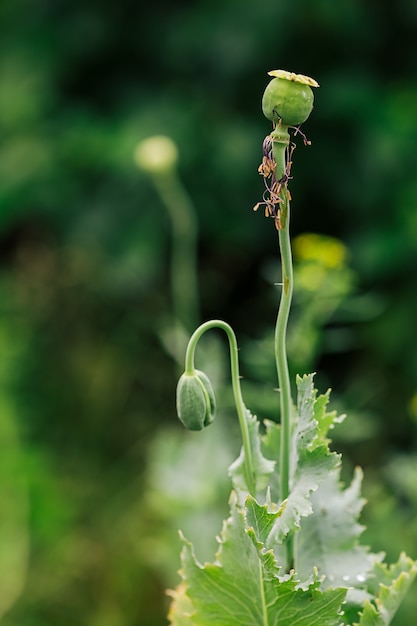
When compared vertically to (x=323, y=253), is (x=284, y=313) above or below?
below

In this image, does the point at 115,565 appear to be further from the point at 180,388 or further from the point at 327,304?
the point at 180,388

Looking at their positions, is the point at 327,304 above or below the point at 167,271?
below

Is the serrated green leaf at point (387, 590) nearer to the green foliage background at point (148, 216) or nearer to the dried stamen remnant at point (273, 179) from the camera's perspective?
the dried stamen remnant at point (273, 179)

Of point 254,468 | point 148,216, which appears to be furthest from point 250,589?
point 148,216

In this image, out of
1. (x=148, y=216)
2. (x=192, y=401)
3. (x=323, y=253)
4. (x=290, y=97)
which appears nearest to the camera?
(x=290, y=97)

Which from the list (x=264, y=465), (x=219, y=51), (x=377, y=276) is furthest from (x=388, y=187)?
(x=264, y=465)

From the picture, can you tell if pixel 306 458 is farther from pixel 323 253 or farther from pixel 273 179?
pixel 323 253

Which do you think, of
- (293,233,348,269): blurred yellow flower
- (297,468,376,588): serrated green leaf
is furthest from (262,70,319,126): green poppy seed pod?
(293,233,348,269): blurred yellow flower

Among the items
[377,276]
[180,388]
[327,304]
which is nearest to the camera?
[180,388]

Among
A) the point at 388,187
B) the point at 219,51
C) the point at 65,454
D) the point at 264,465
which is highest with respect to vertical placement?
the point at 219,51
